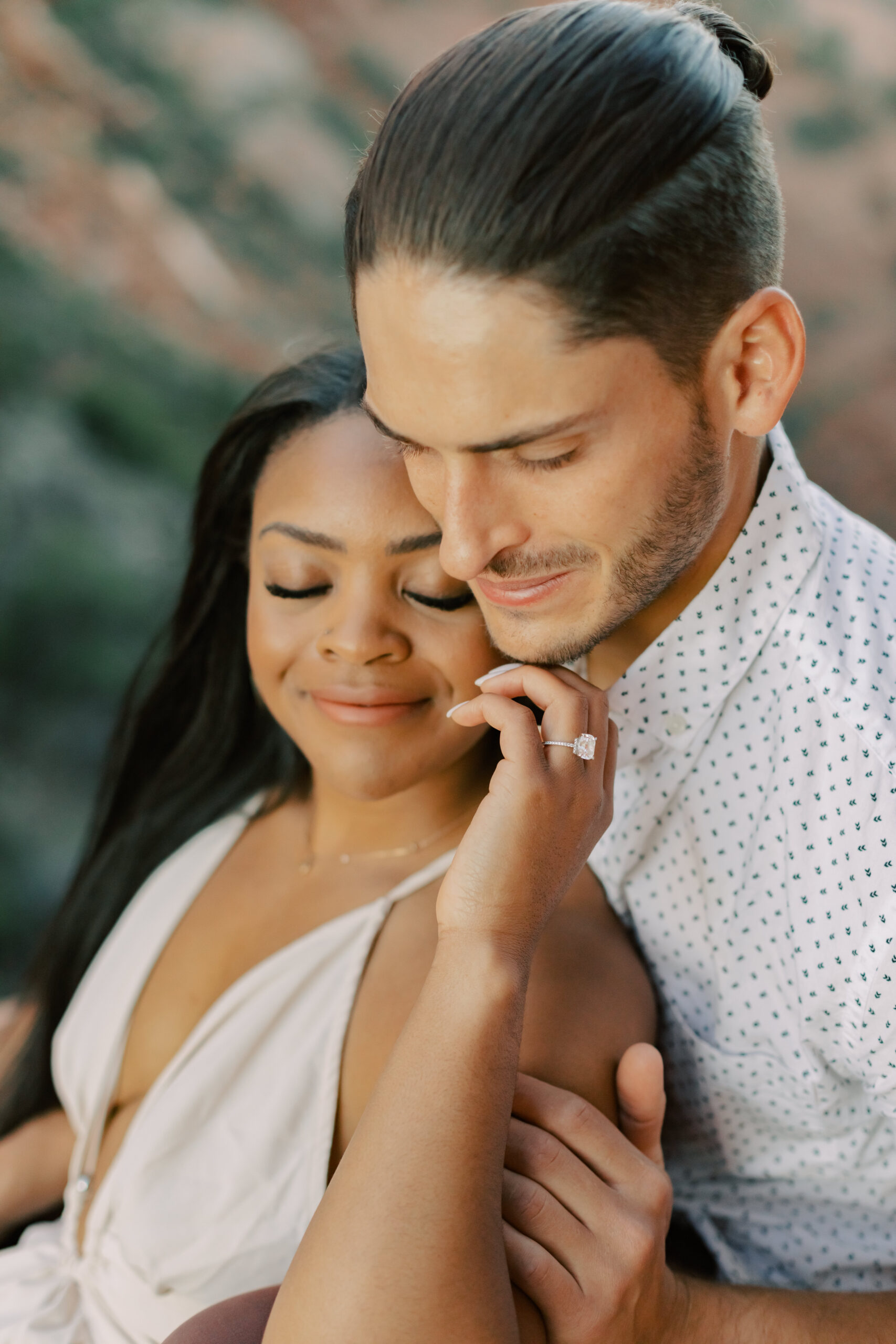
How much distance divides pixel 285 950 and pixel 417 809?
30cm

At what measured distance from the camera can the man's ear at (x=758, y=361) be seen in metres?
1.34

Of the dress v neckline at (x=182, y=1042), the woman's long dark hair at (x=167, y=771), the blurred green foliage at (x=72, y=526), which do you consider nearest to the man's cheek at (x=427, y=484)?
the dress v neckline at (x=182, y=1042)

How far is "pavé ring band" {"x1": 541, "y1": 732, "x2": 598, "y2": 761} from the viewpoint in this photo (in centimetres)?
135

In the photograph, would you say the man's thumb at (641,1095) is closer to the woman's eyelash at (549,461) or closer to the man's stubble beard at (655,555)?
the man's stubble beard at (655,555)

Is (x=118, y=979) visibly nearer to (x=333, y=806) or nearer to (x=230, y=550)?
(x=333, y=806)

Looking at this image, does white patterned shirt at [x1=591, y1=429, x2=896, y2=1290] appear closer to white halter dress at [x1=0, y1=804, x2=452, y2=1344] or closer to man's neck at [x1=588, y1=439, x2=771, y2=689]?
man's neck at [x1=588, y1=439, x2=771, y2=689]

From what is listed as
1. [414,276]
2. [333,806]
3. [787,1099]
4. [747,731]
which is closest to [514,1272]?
[787,1099]

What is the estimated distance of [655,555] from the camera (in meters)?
1.38

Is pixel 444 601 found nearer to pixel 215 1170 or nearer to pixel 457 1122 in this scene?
pixel 457 1122

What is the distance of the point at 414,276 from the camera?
1214 millimetres

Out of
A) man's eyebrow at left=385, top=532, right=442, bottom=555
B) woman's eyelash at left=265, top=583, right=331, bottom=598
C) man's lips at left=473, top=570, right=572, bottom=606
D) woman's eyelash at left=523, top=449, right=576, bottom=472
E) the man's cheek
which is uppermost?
woman's eyelash at left=523, top=449, right=576, bottom=472

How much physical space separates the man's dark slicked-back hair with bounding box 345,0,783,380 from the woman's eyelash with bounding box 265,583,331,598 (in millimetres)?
471

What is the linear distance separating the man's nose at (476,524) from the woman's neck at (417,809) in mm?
545

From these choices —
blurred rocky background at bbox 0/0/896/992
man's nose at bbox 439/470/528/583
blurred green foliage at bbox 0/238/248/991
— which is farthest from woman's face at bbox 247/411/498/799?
blurred rocky background at bbox 0/0/896/992
